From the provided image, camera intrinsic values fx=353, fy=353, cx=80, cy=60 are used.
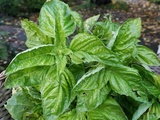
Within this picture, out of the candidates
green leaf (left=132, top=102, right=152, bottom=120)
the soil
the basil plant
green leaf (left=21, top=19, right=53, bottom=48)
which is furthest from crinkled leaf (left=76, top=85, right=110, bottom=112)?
the soil

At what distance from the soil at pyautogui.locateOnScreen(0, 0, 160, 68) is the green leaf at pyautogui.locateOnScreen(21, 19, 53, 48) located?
10.8 ft

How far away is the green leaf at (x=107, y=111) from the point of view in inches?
40.6

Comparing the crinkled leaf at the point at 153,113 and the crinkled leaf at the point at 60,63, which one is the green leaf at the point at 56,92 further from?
the crinkled leaf at the point at 153,113

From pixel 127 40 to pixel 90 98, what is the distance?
211mm

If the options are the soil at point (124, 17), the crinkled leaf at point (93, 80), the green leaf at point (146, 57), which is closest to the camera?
the crinkled leaf at point (93, 80)

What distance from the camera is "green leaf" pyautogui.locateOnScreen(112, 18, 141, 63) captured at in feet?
3.45

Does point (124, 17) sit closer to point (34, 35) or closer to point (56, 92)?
point (34, 35)

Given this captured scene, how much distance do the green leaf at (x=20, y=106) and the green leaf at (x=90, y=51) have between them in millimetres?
263

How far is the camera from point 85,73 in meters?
1.04

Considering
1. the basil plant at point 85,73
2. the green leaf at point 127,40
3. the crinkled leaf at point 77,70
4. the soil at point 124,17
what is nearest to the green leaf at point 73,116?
the basil plant at point 85,73

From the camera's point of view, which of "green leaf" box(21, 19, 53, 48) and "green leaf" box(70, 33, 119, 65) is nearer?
"green leaf" box(70, 33, 119, 65)

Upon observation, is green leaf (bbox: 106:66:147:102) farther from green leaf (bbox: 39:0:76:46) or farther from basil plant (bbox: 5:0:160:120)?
green leaf (bbox: 39:0:76:46)

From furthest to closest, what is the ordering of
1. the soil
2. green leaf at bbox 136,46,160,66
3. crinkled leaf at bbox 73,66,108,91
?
the soil
green leaf at bbox 136,46,160,66
crinkled leaf at bbox 73,66,108,91

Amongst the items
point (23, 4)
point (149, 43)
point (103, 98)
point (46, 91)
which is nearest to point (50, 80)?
point (46, 91)
